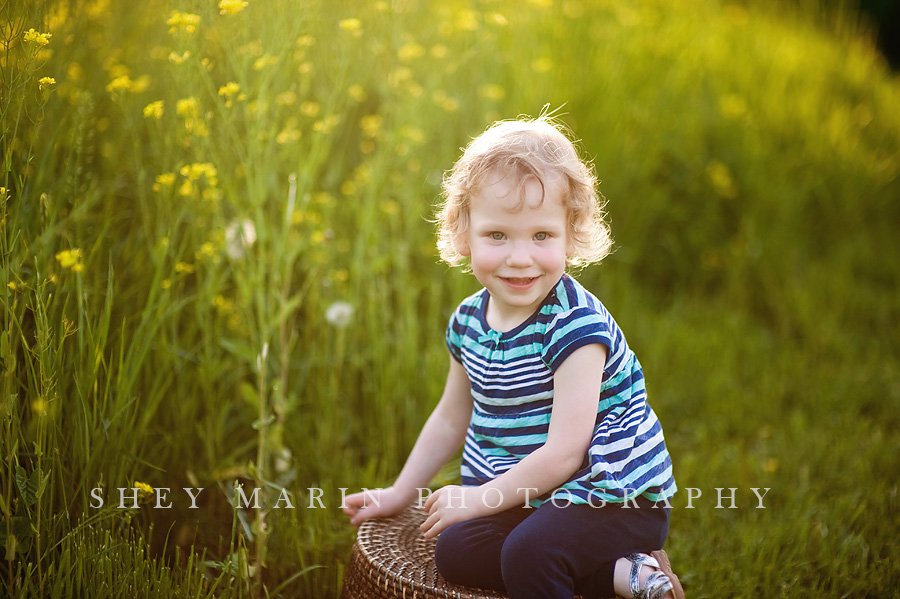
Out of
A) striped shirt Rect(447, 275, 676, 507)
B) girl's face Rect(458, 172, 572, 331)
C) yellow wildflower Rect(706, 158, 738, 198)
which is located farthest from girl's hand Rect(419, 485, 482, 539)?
yellow wildflower Rect(706, 158, 738, 198)

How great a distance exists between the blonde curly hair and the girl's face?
18mm

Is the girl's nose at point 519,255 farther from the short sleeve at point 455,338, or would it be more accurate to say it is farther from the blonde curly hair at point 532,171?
the short sleeve at point 455,338

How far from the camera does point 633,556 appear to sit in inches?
64.5

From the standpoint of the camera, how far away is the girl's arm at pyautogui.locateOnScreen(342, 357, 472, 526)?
1906mm

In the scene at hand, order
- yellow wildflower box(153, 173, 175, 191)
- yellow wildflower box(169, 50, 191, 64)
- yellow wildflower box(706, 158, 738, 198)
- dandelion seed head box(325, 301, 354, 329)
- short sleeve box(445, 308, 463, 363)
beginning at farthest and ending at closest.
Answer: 1. yellow wildflower box(706, 158, 738, 198)
2. dandelion seed head box(325, 301, 354, 329)
3. yellow wildflower box(153, 173, 175, 191)
4. yellow wildflower box(169, 50, 191, 64)
5. short sleeve box(445, 308, 463, 363)

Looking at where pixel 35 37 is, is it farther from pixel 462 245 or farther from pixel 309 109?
pixel 309 109

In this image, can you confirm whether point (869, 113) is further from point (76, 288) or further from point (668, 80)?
point (76, 288)

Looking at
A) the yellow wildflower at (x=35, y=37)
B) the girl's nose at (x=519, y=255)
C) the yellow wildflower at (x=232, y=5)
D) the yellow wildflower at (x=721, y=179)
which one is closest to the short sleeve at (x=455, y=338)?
the girl's nose at (x=519, y=255)

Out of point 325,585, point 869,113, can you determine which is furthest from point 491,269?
point 869,113

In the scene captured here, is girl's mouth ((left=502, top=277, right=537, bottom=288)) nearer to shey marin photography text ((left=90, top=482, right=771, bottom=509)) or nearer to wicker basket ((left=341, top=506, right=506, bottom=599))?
shey marin photography text ((left=90, top=482, right=771, bottom=509))

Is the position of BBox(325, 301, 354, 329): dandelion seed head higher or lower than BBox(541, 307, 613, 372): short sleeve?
higher

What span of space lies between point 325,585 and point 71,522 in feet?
1.96

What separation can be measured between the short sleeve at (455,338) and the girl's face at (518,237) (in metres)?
0.19

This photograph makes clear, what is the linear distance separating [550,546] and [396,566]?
1.05 feet
